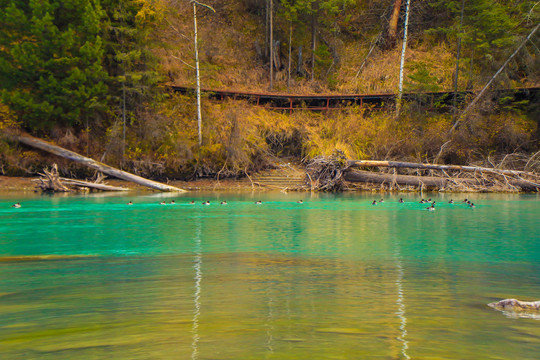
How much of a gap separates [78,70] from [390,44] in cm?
2987

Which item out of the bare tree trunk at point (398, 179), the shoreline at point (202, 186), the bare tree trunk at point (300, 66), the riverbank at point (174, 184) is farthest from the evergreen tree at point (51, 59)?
the bare tree trunk at point (300, 66)

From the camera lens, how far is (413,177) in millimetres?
33500

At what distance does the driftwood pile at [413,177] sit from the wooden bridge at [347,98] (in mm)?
7170

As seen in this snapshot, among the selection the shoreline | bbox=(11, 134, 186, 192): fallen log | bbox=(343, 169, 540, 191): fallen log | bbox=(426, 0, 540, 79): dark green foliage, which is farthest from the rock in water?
bbox=(426, 0, 540, 79): dark green foliage

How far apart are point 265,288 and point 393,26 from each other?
149ft

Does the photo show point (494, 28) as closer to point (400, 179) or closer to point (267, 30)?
point (400, 179)

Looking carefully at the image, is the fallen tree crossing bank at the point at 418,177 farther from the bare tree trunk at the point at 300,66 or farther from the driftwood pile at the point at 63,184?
the bare tree trunk at the point at 300,66

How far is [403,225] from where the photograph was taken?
18.1m

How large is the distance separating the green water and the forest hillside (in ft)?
56.2

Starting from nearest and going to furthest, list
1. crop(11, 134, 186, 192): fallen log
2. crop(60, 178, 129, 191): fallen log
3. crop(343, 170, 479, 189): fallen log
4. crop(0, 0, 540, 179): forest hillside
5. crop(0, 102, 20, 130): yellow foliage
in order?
1. crop(60, 178, 129, 191): fallen log
2. crop(0, 0, 540, 179): forest hillside
3. crop(343, 170, 479, 189): fallen log
4. crop(11, 134, 186, 192): fallen log
5. crop(0, 102, 20, 130): yellow foliage

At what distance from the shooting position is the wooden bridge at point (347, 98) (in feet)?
125

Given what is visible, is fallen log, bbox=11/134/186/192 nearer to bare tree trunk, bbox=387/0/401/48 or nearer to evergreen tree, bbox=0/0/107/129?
evergreen tree, bbox=0/0/107/129

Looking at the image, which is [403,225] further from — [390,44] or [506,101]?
[390,44]

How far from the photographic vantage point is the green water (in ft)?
19.7
